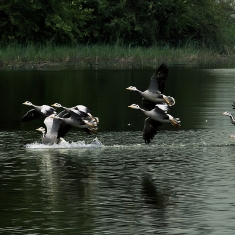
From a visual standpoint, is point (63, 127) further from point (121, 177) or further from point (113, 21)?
point (113, 21)

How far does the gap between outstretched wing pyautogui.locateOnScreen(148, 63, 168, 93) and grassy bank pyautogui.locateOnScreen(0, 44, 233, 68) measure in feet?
115

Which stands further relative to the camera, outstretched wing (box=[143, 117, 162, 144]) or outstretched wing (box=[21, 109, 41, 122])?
outstretched wing (box=[21, 109, 41, 122])

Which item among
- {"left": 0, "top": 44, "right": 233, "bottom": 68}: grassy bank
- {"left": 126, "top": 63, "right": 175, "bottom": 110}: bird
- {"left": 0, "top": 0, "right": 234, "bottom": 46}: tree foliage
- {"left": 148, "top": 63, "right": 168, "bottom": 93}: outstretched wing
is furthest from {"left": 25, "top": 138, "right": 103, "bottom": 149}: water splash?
{"left": 0, "top": 0, "right": 234, "bottom": 46}: tree foliage

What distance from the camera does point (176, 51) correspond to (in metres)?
67.2

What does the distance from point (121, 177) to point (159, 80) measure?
645 cm

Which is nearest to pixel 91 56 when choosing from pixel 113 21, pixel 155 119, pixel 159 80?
pixel 113 21

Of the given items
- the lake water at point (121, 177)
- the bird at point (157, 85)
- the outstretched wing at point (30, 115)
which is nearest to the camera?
the lake water at point (121, 177)

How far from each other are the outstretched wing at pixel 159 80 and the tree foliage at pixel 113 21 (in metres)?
40.9

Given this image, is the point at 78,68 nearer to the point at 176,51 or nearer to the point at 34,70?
the point at 34,70

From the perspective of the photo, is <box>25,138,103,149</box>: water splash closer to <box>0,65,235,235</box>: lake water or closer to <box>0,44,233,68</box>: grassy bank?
<box>0,65,235,235</box>: lake water

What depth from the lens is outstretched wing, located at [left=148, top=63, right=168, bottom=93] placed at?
23.4 m

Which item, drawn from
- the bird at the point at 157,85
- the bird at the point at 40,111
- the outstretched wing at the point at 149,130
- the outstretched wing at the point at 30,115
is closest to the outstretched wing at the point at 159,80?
the bird at the point at 157,85

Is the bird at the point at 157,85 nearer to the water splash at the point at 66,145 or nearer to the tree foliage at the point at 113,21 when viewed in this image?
the water splash at the point at 66,145

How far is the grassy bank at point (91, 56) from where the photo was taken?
59.2 metres
